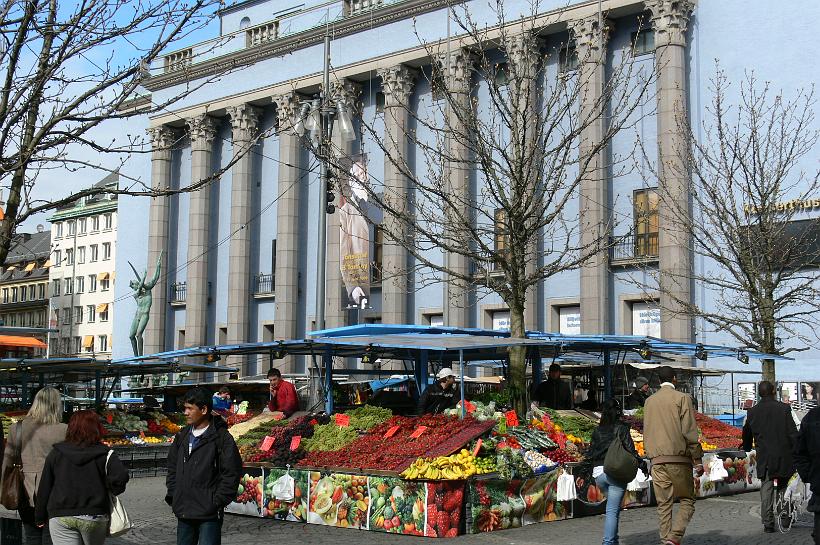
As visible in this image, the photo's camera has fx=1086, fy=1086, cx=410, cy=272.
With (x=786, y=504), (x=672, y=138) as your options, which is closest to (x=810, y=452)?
(x=786, y=504)

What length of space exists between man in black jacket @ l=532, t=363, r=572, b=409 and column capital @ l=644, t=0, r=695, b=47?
17967mm

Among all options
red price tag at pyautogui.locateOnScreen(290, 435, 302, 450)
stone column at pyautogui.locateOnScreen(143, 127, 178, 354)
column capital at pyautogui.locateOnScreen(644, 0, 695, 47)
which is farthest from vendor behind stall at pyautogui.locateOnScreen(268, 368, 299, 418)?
stone column at pyautogui.locateOnScreen(143, 127, 178, 354)

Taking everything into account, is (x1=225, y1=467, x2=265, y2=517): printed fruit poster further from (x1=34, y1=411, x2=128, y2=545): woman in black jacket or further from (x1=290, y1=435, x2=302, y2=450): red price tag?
(x1=34, y1=411, x2=128, y2=545): woman in black jacket

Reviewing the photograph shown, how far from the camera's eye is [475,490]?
1454cm

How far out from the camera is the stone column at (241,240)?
4883cm

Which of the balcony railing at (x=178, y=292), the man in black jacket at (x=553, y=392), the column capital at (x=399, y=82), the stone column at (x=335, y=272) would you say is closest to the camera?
the man in black jacket at (x=553, y=392)

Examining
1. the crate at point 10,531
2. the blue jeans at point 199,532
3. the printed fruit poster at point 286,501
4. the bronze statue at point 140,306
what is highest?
the bronze statue at point 140,306

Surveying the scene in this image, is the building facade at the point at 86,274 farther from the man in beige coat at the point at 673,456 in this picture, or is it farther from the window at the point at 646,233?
the man in beige coat at the point at 673,456

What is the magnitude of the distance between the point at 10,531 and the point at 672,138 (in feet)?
88.2

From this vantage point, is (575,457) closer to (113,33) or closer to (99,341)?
(113,33)

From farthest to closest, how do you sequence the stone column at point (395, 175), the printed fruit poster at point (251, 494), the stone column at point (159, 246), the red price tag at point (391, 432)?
1. the stone column at point (159, 246)
2. the stone column at point (395, 175)
3. the printed fruit poster at point (251, 494)
4. the red price tag at point (391, 432)

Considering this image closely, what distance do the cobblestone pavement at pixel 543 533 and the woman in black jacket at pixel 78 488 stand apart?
5554mm

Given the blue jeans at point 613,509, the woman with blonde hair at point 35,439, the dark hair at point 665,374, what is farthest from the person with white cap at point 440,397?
the woman with blonde hair at point 35,439

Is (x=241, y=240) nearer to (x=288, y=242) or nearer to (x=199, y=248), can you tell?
(x=199, y=248)
